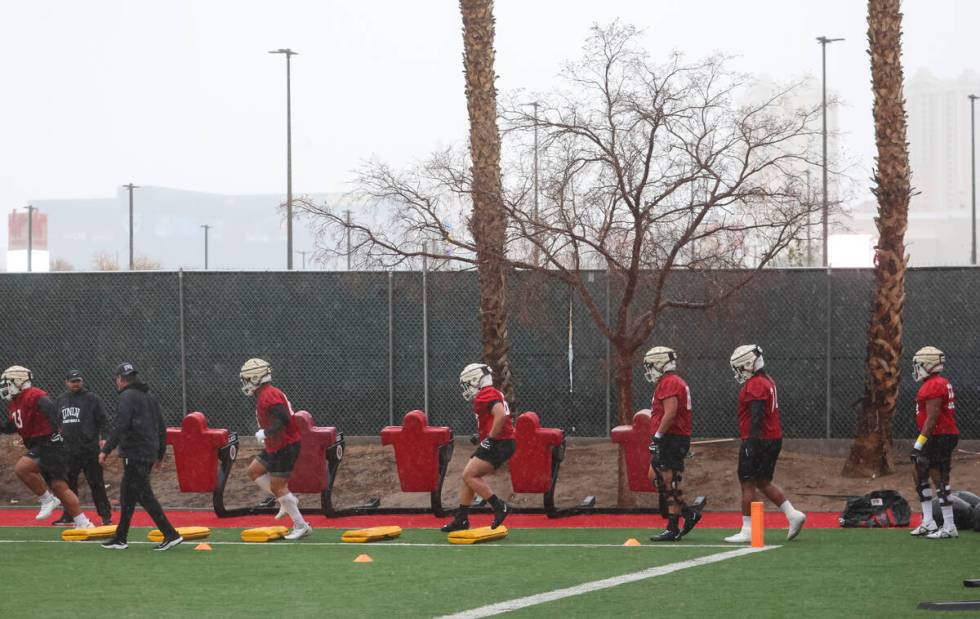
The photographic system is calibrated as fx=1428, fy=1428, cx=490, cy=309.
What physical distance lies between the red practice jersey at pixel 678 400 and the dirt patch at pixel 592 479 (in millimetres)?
3637

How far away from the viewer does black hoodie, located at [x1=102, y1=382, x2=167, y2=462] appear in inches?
548

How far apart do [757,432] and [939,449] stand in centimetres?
190

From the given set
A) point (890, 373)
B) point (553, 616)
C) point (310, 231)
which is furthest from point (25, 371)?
point (890, 373)

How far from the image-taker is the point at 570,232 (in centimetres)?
1645

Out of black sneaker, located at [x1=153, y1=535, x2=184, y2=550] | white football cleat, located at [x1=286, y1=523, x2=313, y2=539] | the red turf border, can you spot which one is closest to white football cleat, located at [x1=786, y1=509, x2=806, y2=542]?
the red turf border

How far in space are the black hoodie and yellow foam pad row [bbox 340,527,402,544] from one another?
6.85ft

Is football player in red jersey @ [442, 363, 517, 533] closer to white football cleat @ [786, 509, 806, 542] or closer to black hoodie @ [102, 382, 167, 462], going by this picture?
white football cleat @ [786, 509, 806, 542]

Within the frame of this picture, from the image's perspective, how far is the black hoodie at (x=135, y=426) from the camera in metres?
13.9

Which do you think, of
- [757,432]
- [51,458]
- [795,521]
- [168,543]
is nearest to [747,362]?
[757,432]

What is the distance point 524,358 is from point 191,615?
11.8 meters

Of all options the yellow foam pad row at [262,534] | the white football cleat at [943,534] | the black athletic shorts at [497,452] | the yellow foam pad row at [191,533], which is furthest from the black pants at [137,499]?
the white football cleat at [943,534]

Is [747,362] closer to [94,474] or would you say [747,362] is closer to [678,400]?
[678,400]

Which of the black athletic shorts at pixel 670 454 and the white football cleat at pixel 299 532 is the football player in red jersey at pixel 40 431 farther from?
the black athletic shorts at pixel 670 454

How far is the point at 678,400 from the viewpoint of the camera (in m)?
13.9
